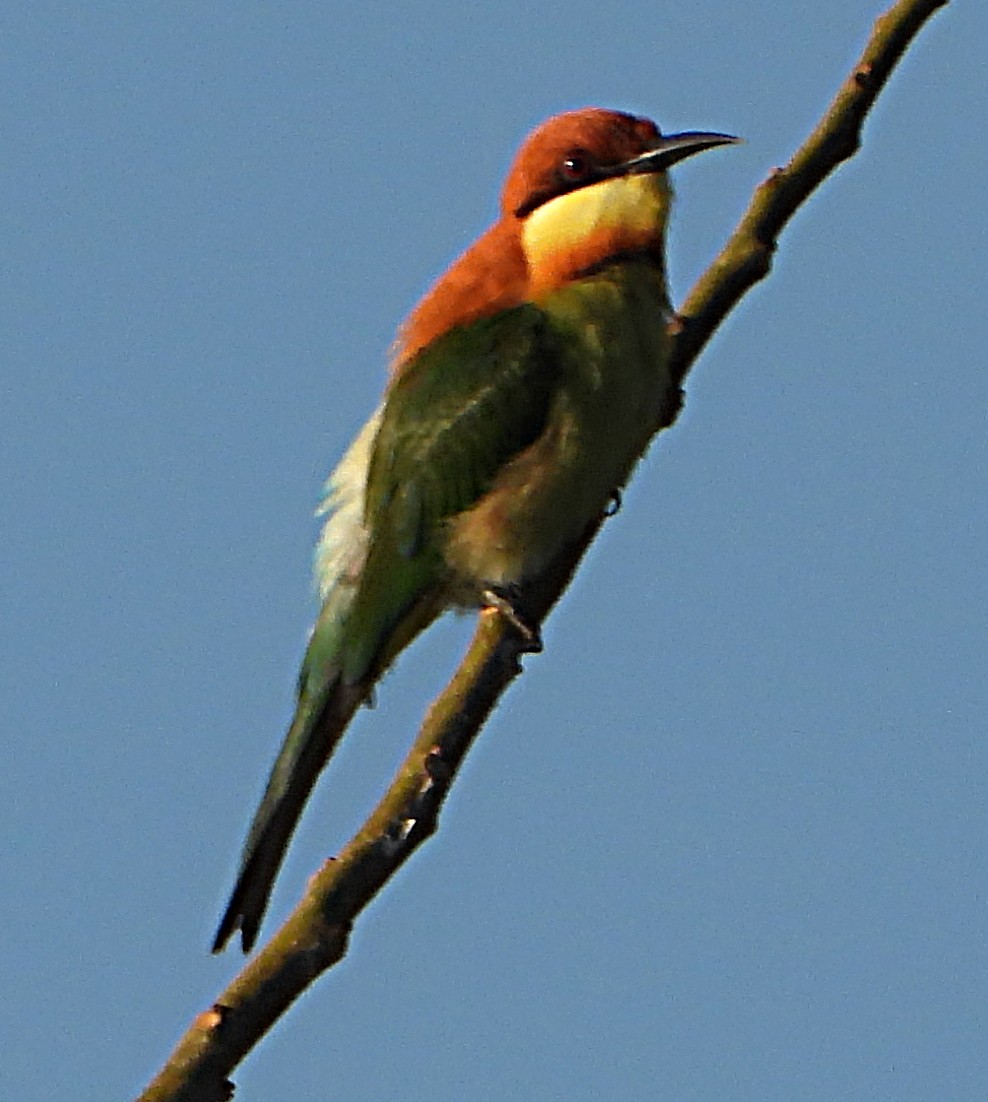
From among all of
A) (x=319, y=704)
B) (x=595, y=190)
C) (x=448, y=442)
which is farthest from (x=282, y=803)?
(x=595, y=190)

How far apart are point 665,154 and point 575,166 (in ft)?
0.57

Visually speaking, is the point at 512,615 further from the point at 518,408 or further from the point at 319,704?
the point at 518,408

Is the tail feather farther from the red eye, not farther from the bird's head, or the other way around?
the red eye

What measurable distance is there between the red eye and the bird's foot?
802 mm

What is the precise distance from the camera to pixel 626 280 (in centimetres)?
389

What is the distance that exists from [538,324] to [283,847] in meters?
1.09

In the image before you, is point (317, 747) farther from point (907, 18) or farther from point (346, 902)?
point (907, 18)

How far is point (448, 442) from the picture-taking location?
3.91 m

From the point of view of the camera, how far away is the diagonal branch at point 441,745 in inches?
96.9

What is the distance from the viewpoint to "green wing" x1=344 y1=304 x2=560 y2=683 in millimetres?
3867

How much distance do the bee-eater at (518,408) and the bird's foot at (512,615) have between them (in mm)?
43

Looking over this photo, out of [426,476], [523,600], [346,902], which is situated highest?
[426,476]

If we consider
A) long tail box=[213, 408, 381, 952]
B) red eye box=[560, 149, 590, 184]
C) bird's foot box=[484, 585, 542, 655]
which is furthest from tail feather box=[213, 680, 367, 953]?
red eye box=[560, 149, 590, 184]

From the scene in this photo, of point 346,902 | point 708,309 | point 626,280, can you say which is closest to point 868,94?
point 708,309
